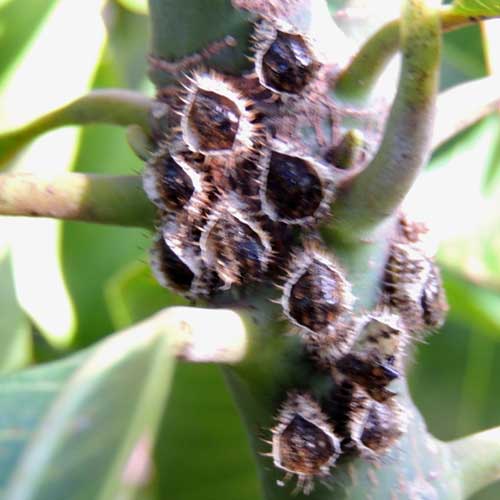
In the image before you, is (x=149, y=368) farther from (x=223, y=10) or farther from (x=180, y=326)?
(x=223, y=10)

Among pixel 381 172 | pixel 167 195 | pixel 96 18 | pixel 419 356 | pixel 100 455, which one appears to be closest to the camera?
pixel 100 455

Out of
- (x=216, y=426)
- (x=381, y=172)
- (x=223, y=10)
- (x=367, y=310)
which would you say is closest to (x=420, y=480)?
(x=367, y=310)

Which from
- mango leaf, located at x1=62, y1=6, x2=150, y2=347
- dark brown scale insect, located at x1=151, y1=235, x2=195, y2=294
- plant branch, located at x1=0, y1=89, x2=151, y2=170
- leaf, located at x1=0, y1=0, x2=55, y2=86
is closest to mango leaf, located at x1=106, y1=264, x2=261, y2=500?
mango leaf, located at x1=62, y1=6, x2=150, y2=347

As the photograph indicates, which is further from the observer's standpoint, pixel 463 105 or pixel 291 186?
pixel 463 105

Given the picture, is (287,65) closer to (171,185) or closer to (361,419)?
(171,185)

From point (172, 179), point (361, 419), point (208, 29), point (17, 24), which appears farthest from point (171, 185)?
point (17, 24)

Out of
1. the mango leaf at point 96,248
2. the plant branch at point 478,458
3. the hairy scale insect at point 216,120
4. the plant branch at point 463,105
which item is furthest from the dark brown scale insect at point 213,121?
the mango leaf at point 96,248
